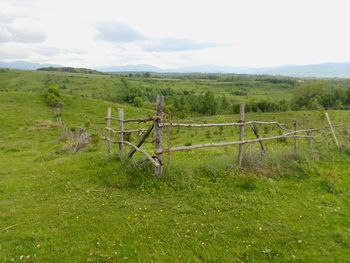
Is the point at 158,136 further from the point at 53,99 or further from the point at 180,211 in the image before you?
the point at 53,99

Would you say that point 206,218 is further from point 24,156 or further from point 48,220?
point 24,156

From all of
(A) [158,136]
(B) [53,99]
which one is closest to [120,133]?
(A) [158,136]

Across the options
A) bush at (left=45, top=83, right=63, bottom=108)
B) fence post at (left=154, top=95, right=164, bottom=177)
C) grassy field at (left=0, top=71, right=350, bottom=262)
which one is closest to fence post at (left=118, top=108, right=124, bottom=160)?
grassy field at (left=0, top=71, right=350, bottom=262)

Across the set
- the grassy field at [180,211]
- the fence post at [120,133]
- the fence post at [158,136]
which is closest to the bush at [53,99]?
the grassy field at [180,211]

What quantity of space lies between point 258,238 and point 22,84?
84.1 metres

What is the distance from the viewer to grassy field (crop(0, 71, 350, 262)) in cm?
553

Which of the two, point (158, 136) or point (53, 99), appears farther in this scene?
point (53, 99)

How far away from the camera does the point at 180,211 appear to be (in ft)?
22.7

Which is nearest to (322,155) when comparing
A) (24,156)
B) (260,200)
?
(260,200)

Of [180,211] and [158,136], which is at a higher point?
[158,136]

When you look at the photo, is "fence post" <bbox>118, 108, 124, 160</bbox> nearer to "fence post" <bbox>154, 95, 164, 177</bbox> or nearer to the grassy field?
the grassy field

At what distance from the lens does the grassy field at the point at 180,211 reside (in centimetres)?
553

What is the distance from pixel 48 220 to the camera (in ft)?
21.8

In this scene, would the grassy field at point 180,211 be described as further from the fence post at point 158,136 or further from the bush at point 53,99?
the bush at point 53,99
